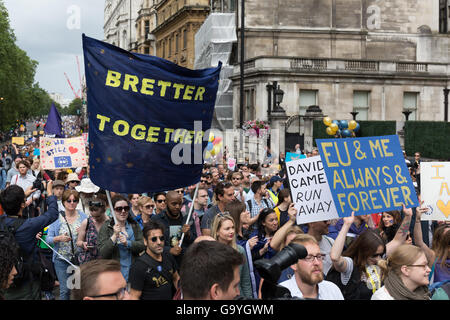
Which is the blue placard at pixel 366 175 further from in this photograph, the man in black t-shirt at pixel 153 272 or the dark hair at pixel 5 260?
the dark hair at pixel 5 260

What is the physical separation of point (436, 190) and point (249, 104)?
29.6 metres

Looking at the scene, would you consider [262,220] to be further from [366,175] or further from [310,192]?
[366,175]

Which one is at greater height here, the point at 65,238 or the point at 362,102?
the point at 362,102

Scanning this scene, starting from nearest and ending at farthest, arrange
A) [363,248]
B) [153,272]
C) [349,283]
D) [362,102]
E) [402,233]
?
[349,283] → [153,272] → [363,248] → [402,233] → [362,102]

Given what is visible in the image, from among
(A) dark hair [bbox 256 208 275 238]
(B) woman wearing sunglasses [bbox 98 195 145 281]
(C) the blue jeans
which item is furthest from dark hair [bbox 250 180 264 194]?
(C) the blue jeans

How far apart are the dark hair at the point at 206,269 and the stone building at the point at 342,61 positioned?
27.6 metres

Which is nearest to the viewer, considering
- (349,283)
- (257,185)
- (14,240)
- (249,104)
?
(14,240)

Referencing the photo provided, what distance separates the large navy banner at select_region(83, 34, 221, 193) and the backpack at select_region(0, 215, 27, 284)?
892 mm

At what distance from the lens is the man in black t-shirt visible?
529cm

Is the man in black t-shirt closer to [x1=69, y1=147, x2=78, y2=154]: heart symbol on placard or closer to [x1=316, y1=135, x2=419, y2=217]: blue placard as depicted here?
[x1=316, y1=135, x2=419, y2=217]: blue placard

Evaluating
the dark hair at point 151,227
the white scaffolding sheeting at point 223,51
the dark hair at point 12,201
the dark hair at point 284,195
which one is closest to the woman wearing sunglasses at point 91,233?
the dark hair at point 12,201

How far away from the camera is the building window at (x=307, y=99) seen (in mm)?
35094

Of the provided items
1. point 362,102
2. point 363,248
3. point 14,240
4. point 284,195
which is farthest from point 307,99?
point 14,240

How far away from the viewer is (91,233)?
270 inches
